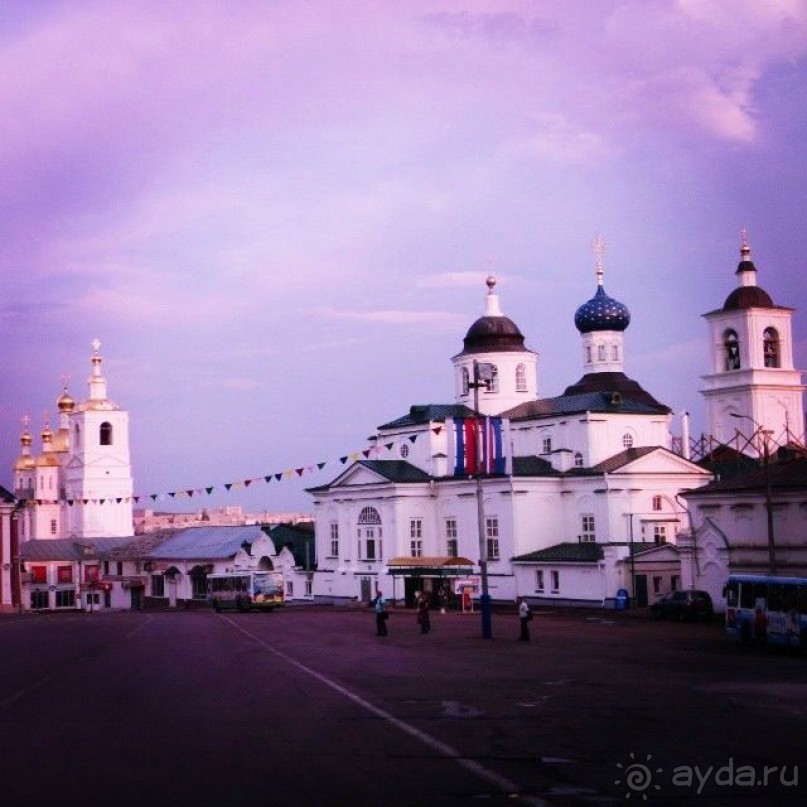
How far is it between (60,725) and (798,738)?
10263 mm

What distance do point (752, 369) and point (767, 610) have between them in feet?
189

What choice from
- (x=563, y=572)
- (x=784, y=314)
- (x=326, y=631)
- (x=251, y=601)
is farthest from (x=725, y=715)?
(x=784, y=314)

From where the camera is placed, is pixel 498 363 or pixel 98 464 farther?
pixel 98 464

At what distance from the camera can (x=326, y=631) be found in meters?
51.8

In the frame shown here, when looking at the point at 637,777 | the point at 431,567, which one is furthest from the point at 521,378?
the point at 637,777

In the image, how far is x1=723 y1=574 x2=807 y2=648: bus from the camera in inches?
1417

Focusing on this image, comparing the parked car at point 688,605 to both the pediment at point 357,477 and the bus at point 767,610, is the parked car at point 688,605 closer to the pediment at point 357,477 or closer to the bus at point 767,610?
the bus at point 767,610

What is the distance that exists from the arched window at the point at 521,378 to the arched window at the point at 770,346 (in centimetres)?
1792

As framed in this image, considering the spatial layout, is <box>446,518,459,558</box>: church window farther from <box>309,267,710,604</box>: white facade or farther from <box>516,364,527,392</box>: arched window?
<box>516,364,527,392</box>: arched window

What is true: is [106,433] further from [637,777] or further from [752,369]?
[637,777]

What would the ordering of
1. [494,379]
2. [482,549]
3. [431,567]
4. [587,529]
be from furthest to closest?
[494,379]
[587,529]
[431,567]
[482,549]

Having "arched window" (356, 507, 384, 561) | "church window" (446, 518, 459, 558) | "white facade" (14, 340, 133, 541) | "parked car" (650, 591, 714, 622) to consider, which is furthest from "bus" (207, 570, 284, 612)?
"white facade" (14, 340, 133, 541)

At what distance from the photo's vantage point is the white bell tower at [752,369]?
93188mm

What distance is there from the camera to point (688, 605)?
180 feet
